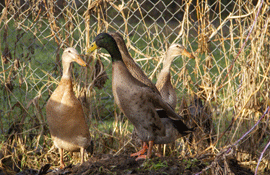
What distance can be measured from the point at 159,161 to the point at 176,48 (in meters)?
1.16

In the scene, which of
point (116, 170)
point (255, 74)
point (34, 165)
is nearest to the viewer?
point (116, 170)

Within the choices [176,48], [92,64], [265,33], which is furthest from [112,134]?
[265,33]

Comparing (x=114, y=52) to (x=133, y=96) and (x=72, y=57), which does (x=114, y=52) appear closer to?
(x=133, y=96)

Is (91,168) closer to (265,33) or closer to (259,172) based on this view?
(259,172)

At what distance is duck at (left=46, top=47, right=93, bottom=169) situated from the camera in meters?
3.13

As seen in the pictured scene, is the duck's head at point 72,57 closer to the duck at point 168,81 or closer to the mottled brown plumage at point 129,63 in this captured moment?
the mottled brown plumage at point 129,63

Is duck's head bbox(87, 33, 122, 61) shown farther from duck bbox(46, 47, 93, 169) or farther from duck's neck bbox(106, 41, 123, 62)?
duck bbox(46, 47, 93, 169)

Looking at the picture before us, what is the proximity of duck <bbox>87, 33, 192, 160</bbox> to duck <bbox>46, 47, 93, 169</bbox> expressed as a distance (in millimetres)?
415

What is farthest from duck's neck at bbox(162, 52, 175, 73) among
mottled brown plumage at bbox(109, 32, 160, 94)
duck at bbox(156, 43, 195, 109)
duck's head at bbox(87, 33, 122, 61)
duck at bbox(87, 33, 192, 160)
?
duck's head at bbox(87, 33, 122, 61)

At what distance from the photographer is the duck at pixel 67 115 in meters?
3.13

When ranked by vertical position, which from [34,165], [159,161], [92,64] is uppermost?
[92,64]

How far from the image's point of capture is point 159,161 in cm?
289

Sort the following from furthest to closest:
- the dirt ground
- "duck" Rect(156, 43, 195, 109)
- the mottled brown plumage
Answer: "duck" Rect(156, 43, 195, 109)
the mottled brown plumage
the dirt ground

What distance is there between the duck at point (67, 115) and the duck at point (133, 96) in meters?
0.42
